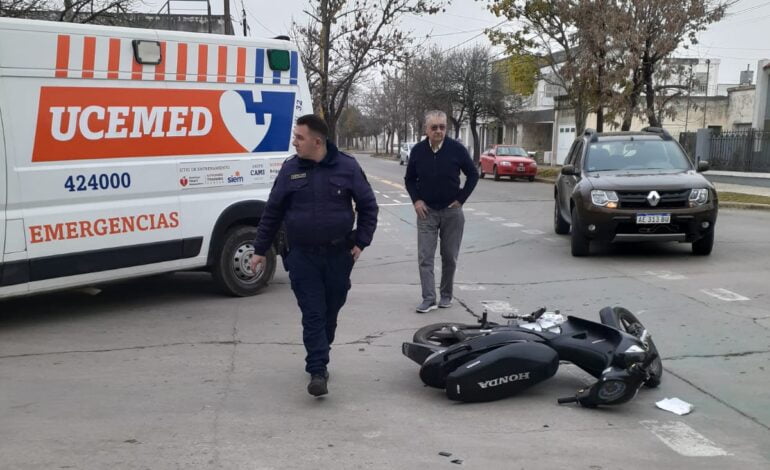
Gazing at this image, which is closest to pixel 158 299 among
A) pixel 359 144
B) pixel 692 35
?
pixel 692 35

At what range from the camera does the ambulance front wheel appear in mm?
7641

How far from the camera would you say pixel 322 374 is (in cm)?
477

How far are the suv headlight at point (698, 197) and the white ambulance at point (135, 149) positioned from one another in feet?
17.2

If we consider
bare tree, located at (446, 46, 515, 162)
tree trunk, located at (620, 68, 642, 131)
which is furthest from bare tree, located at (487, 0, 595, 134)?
bare tree, located at (446, 46, 515, 162)

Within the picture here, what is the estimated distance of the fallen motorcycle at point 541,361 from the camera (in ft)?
14.7

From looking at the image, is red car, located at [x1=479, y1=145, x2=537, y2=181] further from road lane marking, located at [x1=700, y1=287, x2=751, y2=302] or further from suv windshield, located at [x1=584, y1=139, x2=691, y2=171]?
road lane marking, located at [x1=700, y1=287, x2=751, y2=302]

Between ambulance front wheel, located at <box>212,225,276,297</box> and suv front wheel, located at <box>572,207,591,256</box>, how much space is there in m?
4.45

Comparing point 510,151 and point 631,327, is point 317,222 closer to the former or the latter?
point 631,327

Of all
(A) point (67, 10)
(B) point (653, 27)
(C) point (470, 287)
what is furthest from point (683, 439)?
(B) point (653, 27)

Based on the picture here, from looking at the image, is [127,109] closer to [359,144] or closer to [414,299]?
[414,299]

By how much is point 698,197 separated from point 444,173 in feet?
14.8

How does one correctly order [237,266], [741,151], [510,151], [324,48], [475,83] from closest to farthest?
[237,266]
[324,48]
[741,151]
[510,151]
[475,83]

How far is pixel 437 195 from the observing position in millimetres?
7152

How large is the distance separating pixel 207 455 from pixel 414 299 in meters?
4.24
